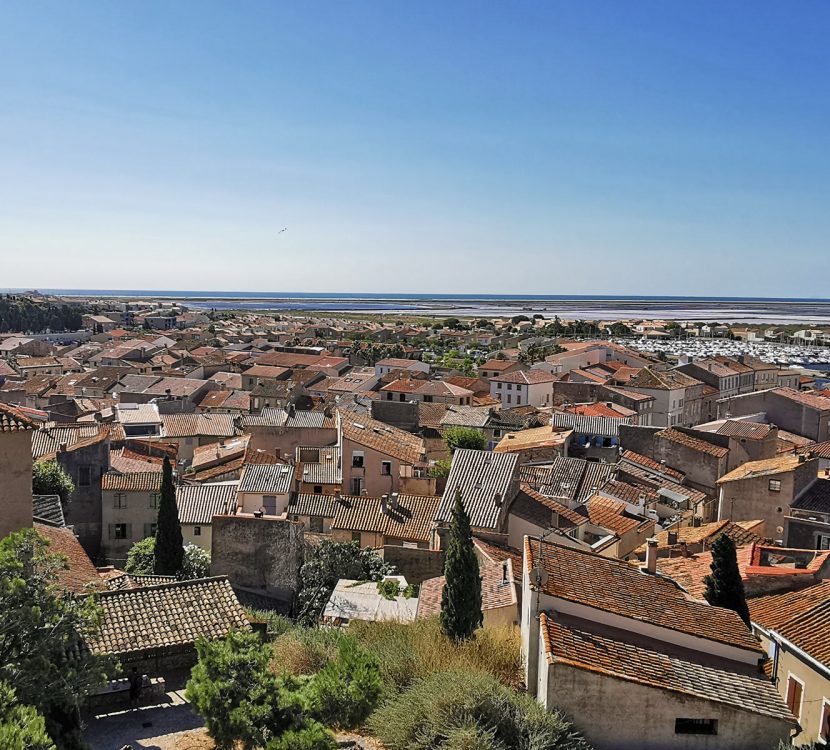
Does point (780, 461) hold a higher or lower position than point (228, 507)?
higher

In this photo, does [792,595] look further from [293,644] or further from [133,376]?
[133,376]

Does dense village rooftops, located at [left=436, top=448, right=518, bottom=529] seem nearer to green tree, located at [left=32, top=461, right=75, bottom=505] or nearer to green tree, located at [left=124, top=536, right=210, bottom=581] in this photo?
green tree, located at [left=124, top=536, right=210, bottom=581]

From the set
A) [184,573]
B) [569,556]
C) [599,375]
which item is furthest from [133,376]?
[569,556]

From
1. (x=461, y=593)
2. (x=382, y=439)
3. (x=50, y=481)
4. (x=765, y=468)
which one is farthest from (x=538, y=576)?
(x=382, y=439)

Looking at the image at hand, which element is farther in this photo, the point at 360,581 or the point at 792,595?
the point at 360,581

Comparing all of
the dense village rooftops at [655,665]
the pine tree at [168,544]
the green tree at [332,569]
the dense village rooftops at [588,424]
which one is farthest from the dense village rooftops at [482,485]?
the dense village rooftops at [588,424]

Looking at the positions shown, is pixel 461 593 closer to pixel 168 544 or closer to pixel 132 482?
pixel 168 544
